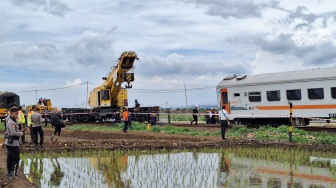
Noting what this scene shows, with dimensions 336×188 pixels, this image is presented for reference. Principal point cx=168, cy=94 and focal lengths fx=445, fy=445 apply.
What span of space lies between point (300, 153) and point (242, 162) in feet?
8.86

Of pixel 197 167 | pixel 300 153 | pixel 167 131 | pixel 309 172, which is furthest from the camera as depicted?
pixel 167 131

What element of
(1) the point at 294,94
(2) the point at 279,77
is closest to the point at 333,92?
(1) the point at 294,94

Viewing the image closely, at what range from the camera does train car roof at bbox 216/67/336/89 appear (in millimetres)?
22891

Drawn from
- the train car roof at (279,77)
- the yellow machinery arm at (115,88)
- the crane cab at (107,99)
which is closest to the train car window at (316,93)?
the train car roof at (279,77)

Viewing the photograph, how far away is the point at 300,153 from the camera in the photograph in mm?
14062

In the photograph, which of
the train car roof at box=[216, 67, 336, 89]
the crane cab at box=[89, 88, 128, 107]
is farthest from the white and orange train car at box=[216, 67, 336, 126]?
the crane cab at box=[89, 88, 128, 107]

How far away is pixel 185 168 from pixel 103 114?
25.2 metres

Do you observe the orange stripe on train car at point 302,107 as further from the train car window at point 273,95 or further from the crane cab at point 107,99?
the crane cab at point 107,99

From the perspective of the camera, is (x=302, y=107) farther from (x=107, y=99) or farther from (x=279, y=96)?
(x=107, y=99)

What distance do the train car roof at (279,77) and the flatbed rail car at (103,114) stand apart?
8543mm

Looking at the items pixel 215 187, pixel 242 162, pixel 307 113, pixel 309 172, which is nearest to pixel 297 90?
pixel 307 113

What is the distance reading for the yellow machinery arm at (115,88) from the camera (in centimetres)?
3331

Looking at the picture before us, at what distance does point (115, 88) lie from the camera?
3544cm

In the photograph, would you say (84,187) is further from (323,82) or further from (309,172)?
(323,82)
